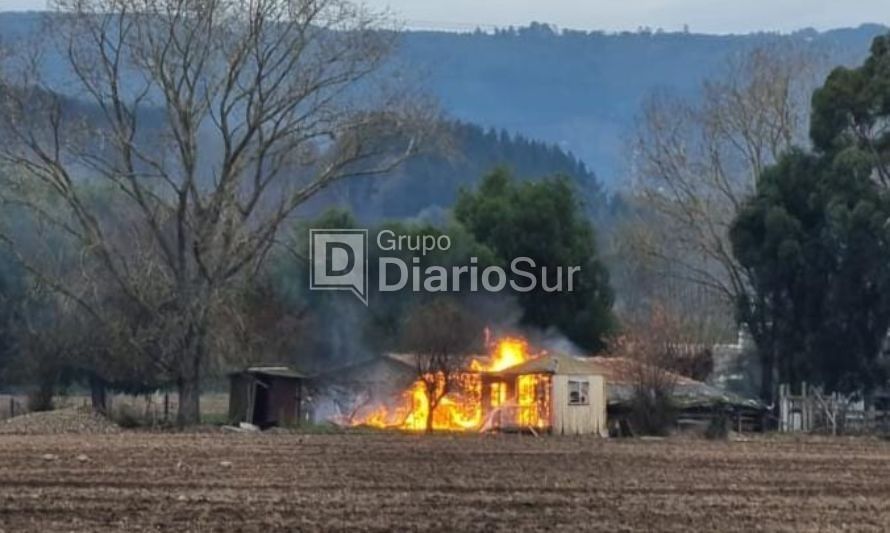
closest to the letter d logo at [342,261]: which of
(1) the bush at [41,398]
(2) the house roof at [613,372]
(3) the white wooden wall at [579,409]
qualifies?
(1) the bush at [41,398]

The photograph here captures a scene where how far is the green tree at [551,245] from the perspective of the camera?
69.4m

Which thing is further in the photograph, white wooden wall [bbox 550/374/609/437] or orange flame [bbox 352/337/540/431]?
orange flame [bbox 352/337/540/431]

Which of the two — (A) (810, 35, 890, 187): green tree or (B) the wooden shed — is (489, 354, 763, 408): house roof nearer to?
(B) the wooden shed

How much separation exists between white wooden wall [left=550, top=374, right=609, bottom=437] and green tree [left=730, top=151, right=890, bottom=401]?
840 cm

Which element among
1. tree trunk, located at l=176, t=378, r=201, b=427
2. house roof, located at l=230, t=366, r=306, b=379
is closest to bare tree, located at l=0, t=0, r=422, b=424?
tree trunk, located at l=176, t=378, r=201, b=427

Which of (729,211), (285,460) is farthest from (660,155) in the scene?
(285,460)

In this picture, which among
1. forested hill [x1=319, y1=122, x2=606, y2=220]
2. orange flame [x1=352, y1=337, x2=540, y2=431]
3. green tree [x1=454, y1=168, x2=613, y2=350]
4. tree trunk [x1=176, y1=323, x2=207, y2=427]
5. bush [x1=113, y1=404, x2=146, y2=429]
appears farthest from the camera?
forested hill [x1=319, y1=122, x2=606, y2=220]

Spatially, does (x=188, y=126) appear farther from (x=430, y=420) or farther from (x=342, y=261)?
(x=342, y=261)

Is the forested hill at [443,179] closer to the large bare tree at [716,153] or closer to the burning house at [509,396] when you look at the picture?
the large bare tree at [716,153]

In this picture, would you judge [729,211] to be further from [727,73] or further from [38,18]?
[38,18]

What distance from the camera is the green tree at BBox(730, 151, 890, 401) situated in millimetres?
58188

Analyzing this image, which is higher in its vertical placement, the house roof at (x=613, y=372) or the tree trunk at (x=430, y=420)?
the house roof at (x=613, y=372)

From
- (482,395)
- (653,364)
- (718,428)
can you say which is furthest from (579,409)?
(718,428)

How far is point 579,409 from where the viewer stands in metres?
56.0
